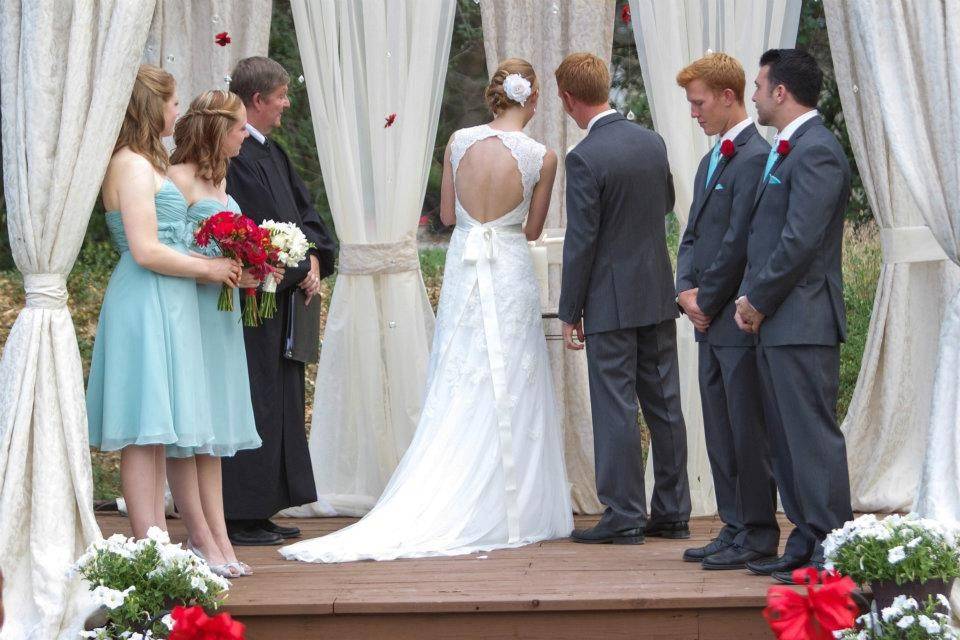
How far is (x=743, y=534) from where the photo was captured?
3955 mm

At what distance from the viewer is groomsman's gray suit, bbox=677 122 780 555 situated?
3.86m

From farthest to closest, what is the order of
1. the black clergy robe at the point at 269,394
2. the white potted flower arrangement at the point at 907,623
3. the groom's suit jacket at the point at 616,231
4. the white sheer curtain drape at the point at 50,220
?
the black clergy robe at the point at 269,394
the groom's suit jacket at the point at 616,231
the white sheer curtain drape at the point at 50,220
the white potted flower arrangement at the point at 907,623

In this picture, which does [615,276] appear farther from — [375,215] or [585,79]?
[375,215]

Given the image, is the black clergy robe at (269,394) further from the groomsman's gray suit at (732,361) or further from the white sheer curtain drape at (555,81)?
the groomsman's gray suit at (732,361)

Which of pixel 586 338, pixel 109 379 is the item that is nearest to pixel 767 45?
pixel 586 338

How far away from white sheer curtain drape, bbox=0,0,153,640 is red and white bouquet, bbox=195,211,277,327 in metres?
0.34

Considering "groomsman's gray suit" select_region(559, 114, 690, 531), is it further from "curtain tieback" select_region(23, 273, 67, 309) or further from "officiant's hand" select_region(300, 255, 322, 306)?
"curtain tieback" select_region(23, 273, 67, 309)

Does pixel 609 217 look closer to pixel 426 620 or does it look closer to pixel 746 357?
pixel 746 357

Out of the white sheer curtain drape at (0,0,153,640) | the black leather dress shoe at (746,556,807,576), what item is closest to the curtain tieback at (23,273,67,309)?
the white sheer curtain drape at (0,0,153,640)

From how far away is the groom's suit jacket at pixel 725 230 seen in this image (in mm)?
3834

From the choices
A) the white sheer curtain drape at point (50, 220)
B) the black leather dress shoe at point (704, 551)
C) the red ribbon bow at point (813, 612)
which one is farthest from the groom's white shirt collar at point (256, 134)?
the red ribbon bow at point (813, 612)

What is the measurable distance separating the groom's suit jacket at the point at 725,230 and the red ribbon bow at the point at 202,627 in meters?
1.76

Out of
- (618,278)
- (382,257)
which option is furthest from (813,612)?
(382,257)

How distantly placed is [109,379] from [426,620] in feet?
3.65
